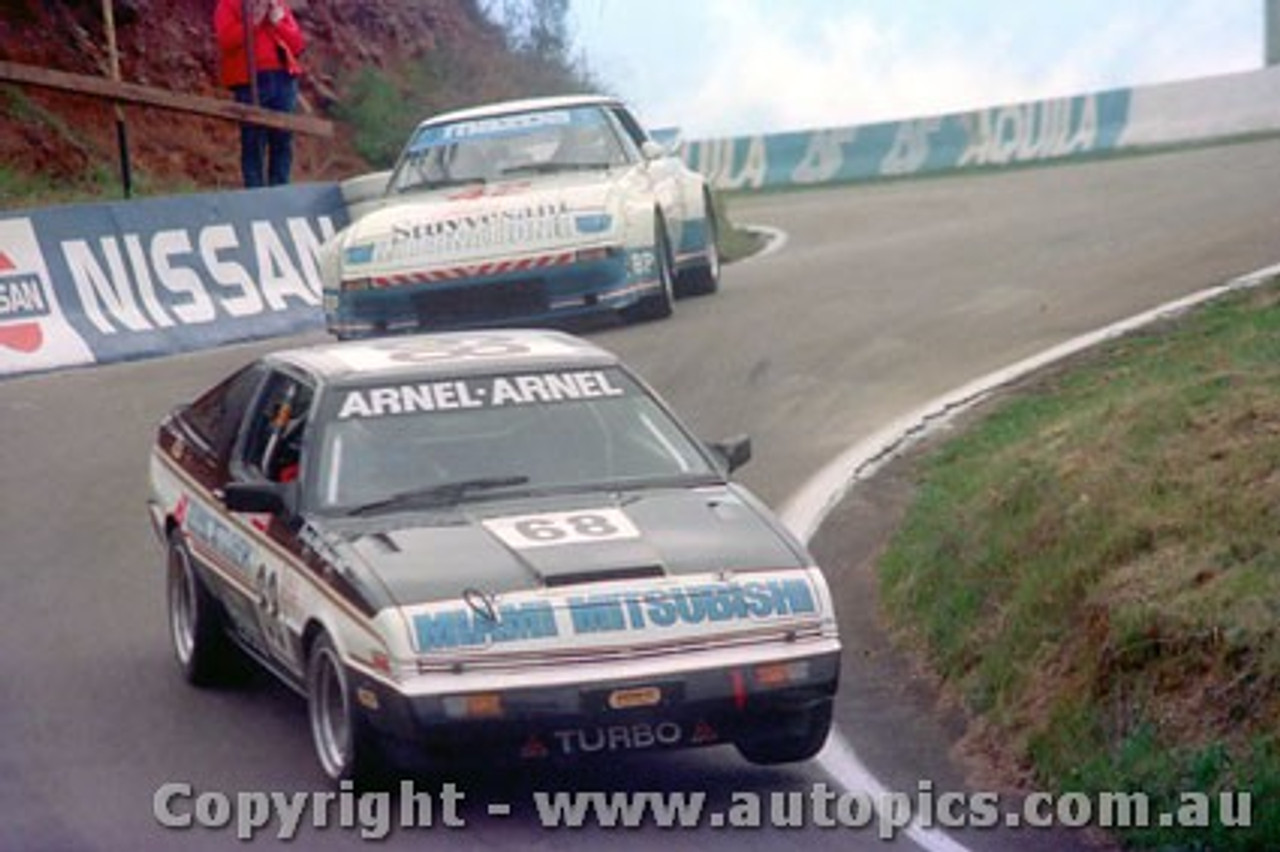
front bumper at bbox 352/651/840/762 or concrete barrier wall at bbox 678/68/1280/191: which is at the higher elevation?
front bumper at bbox 352/651/840/762

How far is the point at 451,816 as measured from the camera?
8.21 meters

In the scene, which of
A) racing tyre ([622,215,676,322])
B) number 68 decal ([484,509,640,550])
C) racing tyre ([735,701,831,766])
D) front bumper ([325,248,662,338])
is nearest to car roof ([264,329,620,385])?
number 68 decal ([484,509,640,550])

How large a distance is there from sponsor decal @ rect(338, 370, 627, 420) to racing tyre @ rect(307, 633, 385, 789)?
3.61 feet

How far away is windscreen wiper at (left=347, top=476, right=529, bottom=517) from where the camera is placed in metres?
8.95

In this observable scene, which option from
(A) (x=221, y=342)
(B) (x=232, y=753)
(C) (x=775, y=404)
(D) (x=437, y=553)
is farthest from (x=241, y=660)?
(A) (x=221, y=342)

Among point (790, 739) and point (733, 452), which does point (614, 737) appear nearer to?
point (790, 739)

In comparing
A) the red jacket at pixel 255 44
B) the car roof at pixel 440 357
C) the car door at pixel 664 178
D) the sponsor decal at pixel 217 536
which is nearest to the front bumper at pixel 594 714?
the sponsor decal at pixel 217 536

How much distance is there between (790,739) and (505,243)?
8.95 metres

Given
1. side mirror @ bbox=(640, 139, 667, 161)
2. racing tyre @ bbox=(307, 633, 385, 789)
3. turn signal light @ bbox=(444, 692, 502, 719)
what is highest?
side mirror @ bbox=(640, 139, 667, 161)

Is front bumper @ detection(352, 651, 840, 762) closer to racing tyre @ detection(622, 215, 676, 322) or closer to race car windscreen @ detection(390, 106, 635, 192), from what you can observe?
racing tyre @ detection(622, 215, 676, 322)

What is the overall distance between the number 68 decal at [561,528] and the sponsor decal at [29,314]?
415 inches

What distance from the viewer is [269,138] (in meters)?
23.7

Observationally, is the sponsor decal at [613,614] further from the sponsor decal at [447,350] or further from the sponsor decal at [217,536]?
the sponsor decal at [447,350]

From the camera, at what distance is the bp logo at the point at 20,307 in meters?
18.8
